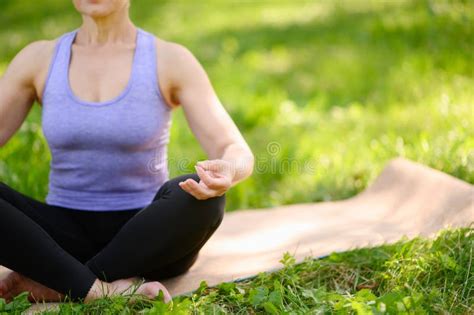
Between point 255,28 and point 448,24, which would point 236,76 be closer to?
point 448,24

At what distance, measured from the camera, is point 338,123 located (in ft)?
14.8

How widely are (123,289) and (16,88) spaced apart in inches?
30.9

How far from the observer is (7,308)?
2170 mm

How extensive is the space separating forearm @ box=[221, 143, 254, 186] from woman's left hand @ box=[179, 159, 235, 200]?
5 centimetres

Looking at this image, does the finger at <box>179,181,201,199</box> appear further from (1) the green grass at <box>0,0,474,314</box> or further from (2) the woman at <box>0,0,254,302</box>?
(1) the green grass at <box>0,0,474,314</box>

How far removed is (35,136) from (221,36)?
12.0 feet

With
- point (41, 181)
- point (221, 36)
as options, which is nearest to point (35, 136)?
point (41, 181)

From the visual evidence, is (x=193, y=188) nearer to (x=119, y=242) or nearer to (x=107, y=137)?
(x=119, y=242)

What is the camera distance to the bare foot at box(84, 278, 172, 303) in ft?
7.07

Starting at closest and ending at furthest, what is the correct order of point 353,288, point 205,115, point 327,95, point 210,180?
point 210,180
point 353,288
point 205,115
point 327,95

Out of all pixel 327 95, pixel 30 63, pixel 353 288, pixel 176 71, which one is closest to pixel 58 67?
pixel 30 63

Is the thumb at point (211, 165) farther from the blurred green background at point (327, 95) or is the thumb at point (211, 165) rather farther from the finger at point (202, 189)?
the blurred green background at point (327, 95)

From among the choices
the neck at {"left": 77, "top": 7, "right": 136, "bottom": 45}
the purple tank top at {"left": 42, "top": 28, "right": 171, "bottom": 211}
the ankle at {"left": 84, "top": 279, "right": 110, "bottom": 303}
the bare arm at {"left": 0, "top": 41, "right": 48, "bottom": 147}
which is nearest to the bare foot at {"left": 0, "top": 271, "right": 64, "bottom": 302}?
the ankle at {"left": 84, "top": 279, "right": 110, "bottom": 303}

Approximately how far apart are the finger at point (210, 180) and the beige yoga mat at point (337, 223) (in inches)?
16.5
